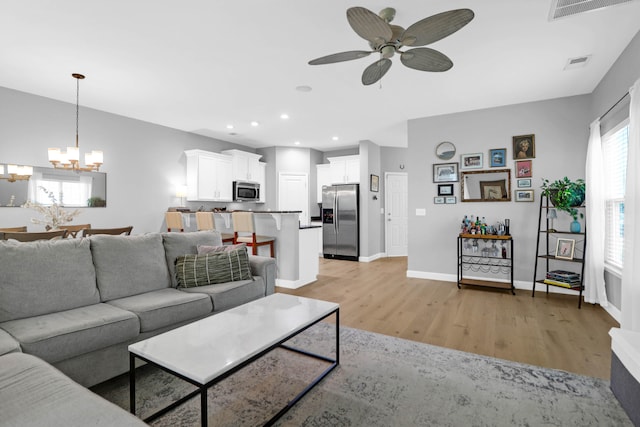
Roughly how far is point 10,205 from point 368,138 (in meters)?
5.85

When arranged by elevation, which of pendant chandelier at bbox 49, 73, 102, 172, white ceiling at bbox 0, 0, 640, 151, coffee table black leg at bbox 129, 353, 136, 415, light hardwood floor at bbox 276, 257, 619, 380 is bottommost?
light hardwood floor at bbox 276, 257, 619, 380

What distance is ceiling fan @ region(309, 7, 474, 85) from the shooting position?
71.5 inches

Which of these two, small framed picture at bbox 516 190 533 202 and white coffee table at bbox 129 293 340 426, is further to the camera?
small framed picture at bbox 516 190 533 202

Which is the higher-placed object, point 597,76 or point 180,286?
point 597,76

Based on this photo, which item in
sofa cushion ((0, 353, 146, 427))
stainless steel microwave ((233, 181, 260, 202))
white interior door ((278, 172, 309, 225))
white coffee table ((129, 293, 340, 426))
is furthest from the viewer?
white interior door ((278, 172, 309, 225))

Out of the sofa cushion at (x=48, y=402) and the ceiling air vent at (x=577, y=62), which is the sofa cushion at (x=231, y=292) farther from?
the ceiling air vent at (x=577, y=62)

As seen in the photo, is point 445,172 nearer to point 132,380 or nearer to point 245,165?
point 245,165

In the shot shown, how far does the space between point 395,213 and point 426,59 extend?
552 cm

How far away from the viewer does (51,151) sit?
3439 millimetres

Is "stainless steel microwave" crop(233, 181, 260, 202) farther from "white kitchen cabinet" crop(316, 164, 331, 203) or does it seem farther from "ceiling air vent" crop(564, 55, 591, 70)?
"ceiling air vent" crop(564, 55, 591, 70)

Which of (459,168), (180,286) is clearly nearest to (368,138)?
(459,168)

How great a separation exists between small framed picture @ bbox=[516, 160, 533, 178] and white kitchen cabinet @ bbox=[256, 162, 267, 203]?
516 cm

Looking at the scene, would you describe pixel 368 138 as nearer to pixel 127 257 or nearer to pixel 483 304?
pixel 483 304

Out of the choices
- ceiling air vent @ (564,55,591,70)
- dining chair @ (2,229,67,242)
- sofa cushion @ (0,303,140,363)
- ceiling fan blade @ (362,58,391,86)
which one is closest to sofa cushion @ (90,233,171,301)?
sofa cushion @ (0,303,140,363)
